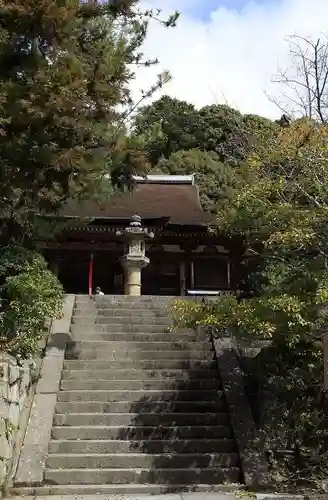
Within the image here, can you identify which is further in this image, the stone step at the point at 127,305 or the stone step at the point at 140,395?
the stone step at the point at 127,305

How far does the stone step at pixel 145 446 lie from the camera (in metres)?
6.96

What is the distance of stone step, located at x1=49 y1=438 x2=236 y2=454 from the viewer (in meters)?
6.96

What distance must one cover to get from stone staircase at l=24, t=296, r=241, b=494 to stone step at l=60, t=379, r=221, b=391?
0.05ft

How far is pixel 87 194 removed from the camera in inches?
360

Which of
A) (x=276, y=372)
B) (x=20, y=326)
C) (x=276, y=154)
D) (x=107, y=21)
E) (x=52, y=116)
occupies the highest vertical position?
(x=107, y=21)

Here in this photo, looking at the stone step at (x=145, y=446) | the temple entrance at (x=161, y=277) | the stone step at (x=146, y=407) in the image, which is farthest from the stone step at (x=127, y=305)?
the temple entrance at (x=161, y=277)

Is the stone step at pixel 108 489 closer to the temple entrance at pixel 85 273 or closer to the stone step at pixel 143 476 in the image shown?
the stone step at pixel 143 476

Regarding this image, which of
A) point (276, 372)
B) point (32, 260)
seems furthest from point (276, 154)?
point (32, 260)

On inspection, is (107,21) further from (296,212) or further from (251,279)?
(251,279)

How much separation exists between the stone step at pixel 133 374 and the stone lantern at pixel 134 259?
466 cm

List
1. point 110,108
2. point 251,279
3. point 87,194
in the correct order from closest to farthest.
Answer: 1. point 110,108
2. point 87,194
3. point 251,279

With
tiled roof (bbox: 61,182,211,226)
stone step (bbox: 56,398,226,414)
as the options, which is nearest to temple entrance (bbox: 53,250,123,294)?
tiled roof (bbox: 61,182,211,226)

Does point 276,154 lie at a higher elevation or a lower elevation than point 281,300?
higher

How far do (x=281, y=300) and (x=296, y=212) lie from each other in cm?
121
